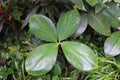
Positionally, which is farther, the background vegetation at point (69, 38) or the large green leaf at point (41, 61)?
the background vegetation at point (69, 38)

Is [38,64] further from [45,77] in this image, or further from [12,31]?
[12,31]

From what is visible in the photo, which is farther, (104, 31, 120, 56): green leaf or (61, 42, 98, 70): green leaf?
(104, 31, 120, 56): green leaf

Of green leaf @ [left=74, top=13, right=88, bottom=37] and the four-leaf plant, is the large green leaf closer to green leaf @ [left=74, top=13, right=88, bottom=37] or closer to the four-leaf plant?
the four-leaf plant

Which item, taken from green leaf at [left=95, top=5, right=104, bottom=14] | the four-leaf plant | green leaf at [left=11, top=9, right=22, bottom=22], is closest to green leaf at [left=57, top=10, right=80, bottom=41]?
the four-leaf plant

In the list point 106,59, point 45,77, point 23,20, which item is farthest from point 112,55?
point 23,20

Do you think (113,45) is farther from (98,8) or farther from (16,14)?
(16,14)

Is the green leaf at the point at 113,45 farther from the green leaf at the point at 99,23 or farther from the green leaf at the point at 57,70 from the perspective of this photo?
the green leaf at the point at 57,70

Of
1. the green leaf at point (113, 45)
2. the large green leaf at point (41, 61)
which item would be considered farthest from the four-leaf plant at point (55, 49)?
the green leaf at point (113, 45)
